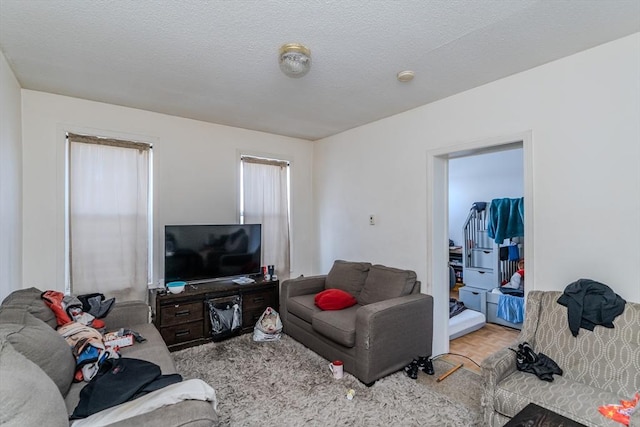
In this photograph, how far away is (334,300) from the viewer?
3.25m

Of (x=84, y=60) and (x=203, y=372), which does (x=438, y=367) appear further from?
(x=84, y=60)

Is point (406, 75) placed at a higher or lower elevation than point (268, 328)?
higher

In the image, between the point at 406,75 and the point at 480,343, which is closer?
the point at 406,75

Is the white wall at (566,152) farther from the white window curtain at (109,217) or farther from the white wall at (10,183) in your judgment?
the white wall at (10,183)

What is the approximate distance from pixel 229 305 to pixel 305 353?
1.06 metres

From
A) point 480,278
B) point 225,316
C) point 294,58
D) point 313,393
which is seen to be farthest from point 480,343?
point 294,58

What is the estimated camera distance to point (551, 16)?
6.05 ft

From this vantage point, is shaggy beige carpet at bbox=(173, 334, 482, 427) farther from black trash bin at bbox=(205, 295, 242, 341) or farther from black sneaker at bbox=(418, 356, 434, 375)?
black trash bin at bbox=(205, 295, 242, 341)

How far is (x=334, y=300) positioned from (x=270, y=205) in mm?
1795

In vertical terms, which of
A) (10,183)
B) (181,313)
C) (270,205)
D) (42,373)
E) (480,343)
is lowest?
(480,343)

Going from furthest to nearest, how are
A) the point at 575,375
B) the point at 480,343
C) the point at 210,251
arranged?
the point at 210,251 < the point at 480,343 < the point at 575,375

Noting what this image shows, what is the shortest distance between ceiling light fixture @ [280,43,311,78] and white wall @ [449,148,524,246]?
391cm

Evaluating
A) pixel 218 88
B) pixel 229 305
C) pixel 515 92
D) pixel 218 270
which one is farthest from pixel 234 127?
pixel 515 92

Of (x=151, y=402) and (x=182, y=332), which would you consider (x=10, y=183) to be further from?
(x=151, y=402)
